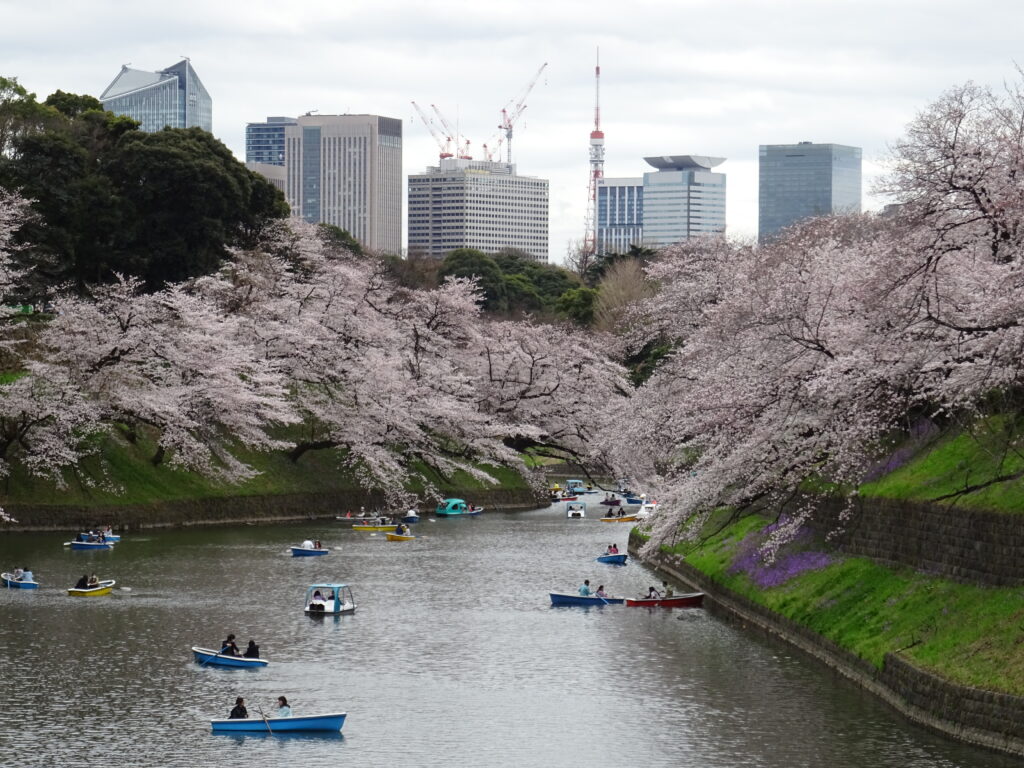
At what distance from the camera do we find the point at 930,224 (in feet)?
104

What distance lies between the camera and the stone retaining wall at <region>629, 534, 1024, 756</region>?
25734 millimetres

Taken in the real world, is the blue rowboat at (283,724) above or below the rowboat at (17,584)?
below

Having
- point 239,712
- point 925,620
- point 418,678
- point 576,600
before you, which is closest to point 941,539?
point 925,620

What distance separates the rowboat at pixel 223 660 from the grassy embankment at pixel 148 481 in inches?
1133

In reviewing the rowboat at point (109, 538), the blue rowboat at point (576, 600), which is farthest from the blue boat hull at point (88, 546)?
the blue rowboat at point (576, 600)

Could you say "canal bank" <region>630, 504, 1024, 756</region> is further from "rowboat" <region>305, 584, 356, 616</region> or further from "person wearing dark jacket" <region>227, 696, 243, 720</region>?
"person wearing dark jacket" <region>227, 696, 243, 720</region>

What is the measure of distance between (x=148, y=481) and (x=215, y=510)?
365 centimetres

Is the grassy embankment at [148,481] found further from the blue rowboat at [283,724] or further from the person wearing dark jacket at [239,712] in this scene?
the blue rowboat at [283,724]

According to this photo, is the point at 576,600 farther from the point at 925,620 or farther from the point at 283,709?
the point at 283,709

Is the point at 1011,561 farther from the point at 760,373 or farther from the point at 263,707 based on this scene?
the point at 263,707

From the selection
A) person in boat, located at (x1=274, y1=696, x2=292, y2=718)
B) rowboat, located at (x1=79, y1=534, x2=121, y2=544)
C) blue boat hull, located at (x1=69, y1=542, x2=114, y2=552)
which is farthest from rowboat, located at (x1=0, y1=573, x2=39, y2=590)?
person in boat, located at (x1=274, y1=696, x2=292, y2=718)

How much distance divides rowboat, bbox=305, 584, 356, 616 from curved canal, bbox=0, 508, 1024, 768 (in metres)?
0.57

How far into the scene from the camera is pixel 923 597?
32.5m

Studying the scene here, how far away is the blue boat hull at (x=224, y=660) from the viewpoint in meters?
36.4
